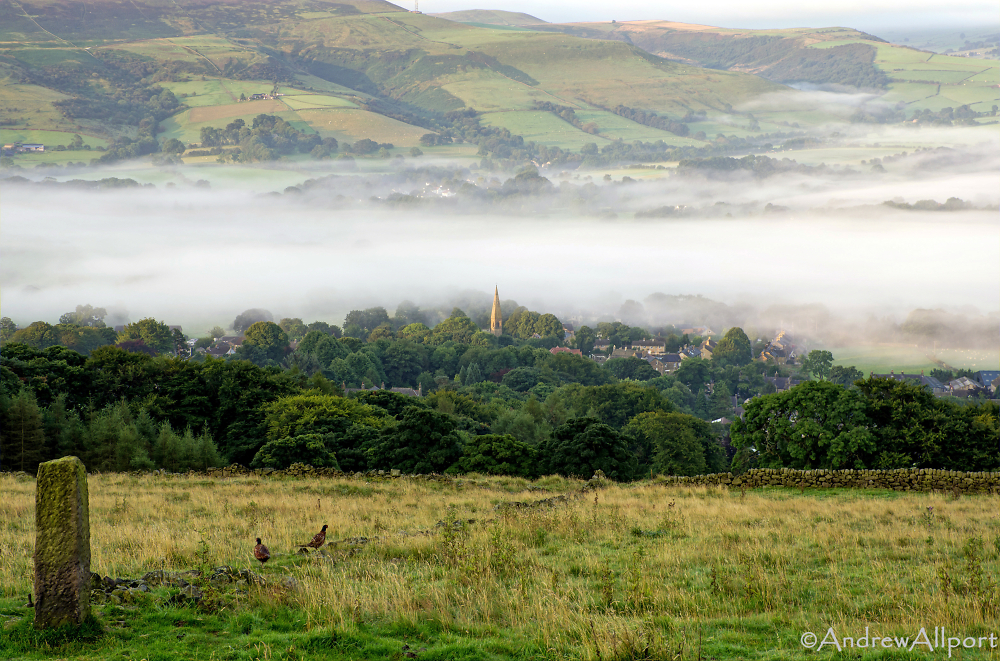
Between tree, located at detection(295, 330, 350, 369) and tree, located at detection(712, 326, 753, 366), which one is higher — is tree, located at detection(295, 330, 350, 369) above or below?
above

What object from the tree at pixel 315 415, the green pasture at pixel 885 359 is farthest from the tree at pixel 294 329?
the tree at pixel 315 415

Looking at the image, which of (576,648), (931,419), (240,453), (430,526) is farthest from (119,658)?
(240,453)

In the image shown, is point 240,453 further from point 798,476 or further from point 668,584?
point 668,584

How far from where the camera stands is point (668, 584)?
10.3m

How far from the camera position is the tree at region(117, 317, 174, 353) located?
419ft

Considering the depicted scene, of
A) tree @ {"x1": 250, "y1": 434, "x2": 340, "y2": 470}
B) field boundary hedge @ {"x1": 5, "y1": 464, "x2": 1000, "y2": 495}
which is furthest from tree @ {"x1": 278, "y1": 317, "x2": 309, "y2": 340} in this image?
field boundary hedge @ {"x1": 5, "y1": 464, "x2": 1000, "y2": 495}

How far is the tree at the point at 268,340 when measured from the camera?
448ft

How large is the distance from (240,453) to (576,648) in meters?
37.1

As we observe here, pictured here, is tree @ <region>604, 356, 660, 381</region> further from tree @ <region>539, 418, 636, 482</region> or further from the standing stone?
the standing stone

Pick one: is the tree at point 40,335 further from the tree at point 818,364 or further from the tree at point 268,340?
the tree at point 818,364

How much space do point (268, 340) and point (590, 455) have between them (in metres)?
115

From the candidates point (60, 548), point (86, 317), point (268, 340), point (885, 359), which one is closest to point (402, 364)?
point (268, 340)

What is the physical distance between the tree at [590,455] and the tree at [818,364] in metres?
121

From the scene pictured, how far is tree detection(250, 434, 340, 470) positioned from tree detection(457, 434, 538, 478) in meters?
5.84
